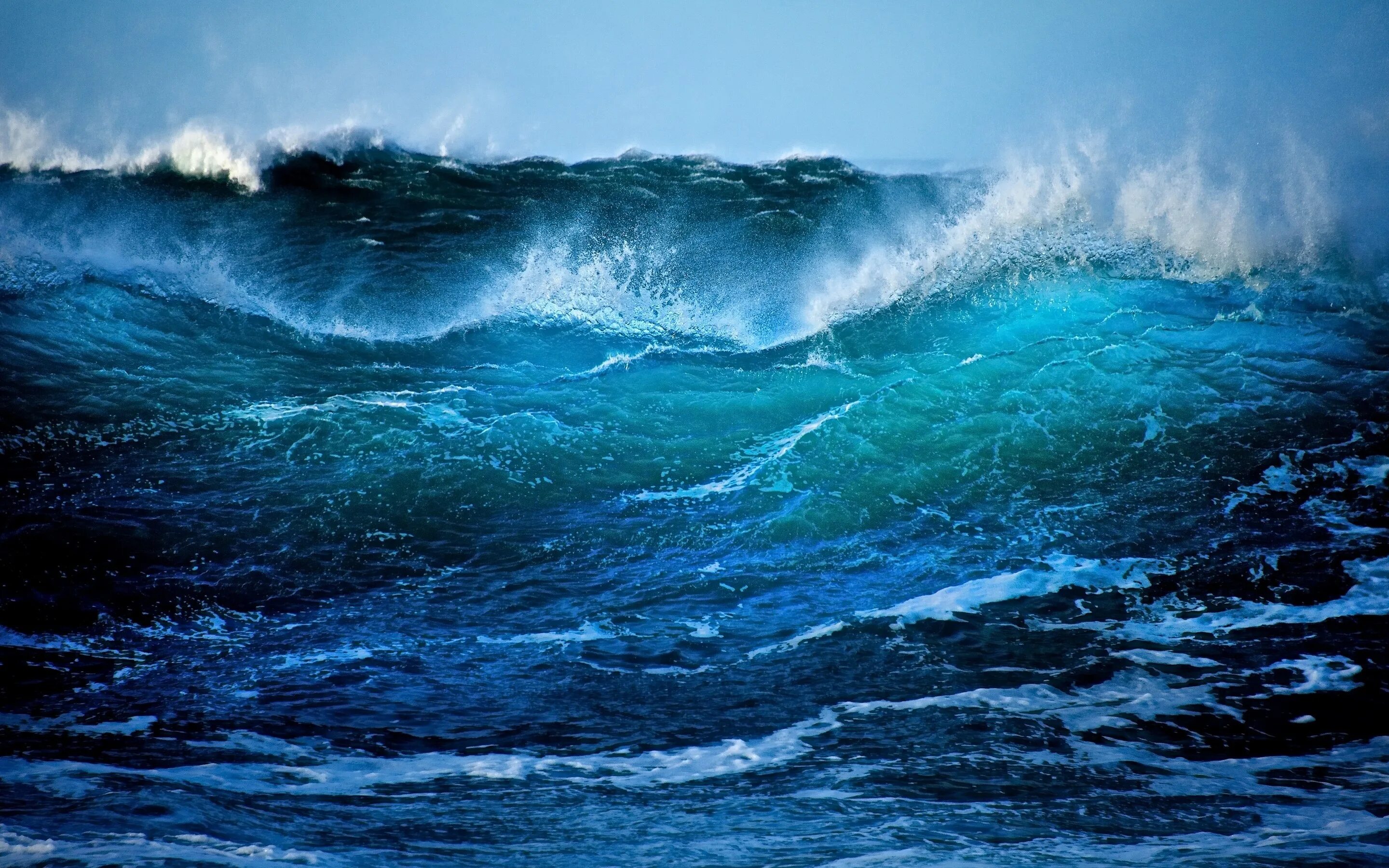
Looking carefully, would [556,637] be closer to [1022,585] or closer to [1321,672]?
[1022,585]

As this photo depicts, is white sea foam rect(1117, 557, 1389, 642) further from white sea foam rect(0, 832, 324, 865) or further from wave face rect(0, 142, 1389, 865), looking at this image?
white sea foam rect(0, 832, 324, 865)

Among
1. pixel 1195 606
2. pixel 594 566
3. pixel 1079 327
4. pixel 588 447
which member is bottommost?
pixel 1195 606

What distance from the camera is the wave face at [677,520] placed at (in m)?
3.40

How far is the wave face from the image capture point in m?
→ 3.40

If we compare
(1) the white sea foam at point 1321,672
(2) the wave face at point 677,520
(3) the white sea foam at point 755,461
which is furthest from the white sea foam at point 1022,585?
(3) the white sea foam at point 755,461

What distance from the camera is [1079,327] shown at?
8836mm

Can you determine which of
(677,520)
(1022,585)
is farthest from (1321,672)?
(677,520)

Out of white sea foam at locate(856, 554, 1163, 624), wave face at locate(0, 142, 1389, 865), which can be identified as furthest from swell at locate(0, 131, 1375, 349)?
white sea foam at locate(856, 554, 1163, 624)

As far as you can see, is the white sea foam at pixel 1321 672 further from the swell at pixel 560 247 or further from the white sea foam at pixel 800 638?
the swell at pixel 560 247

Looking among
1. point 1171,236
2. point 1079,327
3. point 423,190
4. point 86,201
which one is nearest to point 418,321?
point 423,190

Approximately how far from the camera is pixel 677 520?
622cm

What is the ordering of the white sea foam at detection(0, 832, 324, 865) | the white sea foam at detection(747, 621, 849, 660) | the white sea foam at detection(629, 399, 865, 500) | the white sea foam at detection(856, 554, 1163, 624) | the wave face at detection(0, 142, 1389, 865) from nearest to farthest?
the white sea foam at detection(0, 832, 324, 865) < the wave face at detection(0, 142, 1389, 865) < the white sea foam at detection(747, 621, 849, 660) < the white sea foam at detection(856, 554, 1163, 624) < the white sea foam at detection(629, 399, 865, 500)

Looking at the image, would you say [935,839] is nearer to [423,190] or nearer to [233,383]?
[233,383]

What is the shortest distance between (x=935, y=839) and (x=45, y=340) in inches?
340
